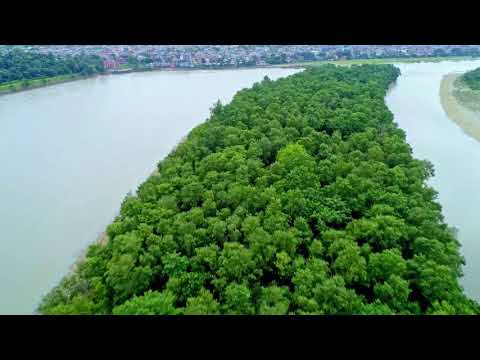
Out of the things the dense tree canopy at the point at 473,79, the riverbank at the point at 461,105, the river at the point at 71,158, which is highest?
the dense tree canopy at the point at 473,79

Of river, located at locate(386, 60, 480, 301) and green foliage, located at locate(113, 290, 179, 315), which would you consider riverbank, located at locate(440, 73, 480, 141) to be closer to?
river, located at locate(386, 60, 480, 301)

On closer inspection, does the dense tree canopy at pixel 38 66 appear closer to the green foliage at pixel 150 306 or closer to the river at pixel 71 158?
the river at pixel 71 158

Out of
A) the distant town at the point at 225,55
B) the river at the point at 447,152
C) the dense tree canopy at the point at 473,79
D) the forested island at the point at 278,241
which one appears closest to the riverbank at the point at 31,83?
the distant town at the point at 225,55

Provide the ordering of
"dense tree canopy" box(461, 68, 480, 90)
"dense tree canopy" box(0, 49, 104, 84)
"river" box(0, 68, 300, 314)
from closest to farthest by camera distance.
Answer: "river" box(0, 68, 300, 314) → "dense tree canopy" box(461, 68, 480, 90) → "dense tree canopy" box(0, 49, 104, 84)

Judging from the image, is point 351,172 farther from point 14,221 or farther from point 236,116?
point 14,221

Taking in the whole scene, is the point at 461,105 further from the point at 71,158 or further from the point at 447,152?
the point at 71,158

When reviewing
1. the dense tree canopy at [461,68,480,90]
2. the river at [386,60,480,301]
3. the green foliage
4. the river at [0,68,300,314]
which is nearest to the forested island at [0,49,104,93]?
the river at [0,68,300,314]
